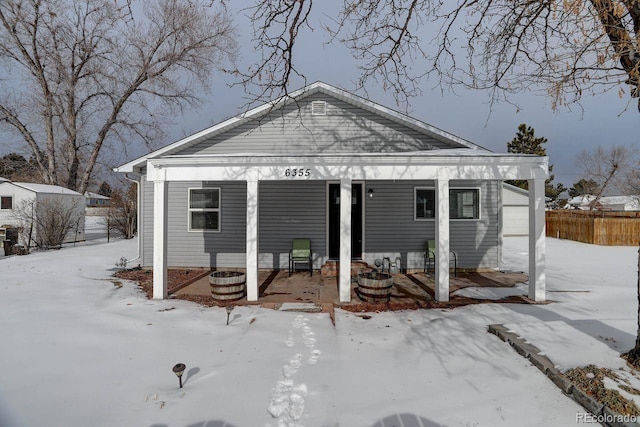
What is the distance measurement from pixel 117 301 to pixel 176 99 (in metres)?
19.1

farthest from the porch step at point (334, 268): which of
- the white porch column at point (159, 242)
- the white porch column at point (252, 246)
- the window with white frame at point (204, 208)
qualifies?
the white porch column at point (159, 242)

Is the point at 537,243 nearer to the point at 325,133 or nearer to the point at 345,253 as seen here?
the point at 345,253

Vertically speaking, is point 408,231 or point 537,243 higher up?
point 408,231

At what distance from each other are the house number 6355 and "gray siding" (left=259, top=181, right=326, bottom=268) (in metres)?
2.84

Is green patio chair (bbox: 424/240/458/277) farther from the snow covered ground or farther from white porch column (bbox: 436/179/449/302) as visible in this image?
the snow covered ground

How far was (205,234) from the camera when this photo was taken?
373 inches

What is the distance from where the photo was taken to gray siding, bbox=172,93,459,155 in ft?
30.4

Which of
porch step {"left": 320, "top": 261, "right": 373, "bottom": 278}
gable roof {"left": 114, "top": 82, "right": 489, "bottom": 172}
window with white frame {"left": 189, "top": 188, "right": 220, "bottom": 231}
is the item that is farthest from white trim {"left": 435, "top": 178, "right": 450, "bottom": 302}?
window with white frame {"left": 189, "top": 188, "right": 220, "bottom": 231}

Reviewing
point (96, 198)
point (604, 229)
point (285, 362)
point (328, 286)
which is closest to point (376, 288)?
point (328, 286)

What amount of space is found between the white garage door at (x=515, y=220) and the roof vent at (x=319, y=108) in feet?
56.2

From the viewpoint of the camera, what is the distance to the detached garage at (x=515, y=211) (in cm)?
2116

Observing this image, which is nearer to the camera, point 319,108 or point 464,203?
point 319,108

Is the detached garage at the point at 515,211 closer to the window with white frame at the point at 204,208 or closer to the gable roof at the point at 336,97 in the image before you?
the gable roof at the point at 336,97

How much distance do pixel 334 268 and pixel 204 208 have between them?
4.06 metres
